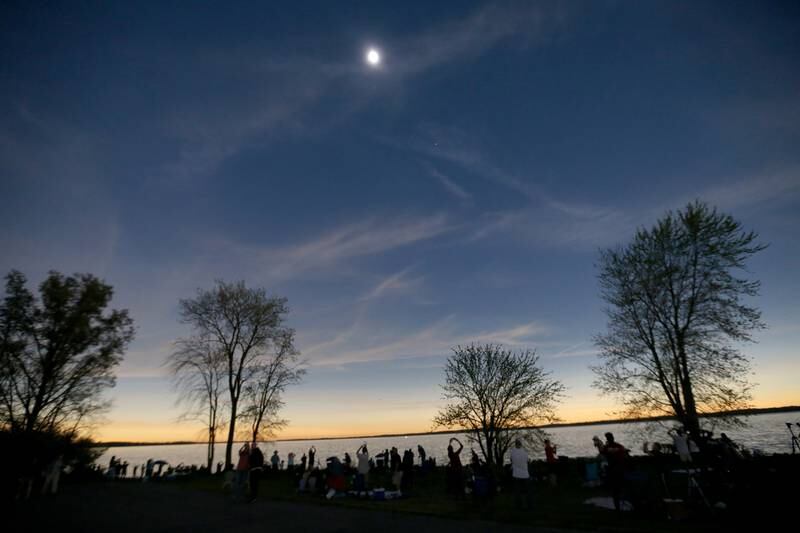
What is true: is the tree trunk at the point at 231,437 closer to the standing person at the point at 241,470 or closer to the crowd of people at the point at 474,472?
the crowd of people at the point at 474,472

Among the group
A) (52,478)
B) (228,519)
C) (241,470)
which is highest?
(241,470)

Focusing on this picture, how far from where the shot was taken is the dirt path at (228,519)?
9.15 m

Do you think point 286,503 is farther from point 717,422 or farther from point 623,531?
point 717,422

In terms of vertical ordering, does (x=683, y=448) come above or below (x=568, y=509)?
above

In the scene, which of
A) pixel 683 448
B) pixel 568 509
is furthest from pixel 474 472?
pixel 683 448

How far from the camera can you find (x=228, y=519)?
424 inches

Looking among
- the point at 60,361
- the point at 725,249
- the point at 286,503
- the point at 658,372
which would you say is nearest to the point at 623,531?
the point at 286,503

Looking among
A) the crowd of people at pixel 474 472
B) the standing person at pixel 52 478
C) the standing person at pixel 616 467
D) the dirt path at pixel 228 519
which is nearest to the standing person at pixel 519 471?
the crowd of people at pixel 474 472

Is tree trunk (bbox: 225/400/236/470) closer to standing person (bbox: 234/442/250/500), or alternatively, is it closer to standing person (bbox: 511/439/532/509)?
standing person (bbox: 234/442/250/500)

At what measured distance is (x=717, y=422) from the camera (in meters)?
21.9

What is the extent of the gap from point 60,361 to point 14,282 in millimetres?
6070

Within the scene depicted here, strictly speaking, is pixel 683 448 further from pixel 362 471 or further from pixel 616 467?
pixel 362 471

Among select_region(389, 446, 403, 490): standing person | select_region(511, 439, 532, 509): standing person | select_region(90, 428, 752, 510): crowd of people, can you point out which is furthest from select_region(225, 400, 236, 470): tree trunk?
select_region(511, 439, 532, 509): standing person

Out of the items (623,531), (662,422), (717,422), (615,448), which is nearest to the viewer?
(623,531)
